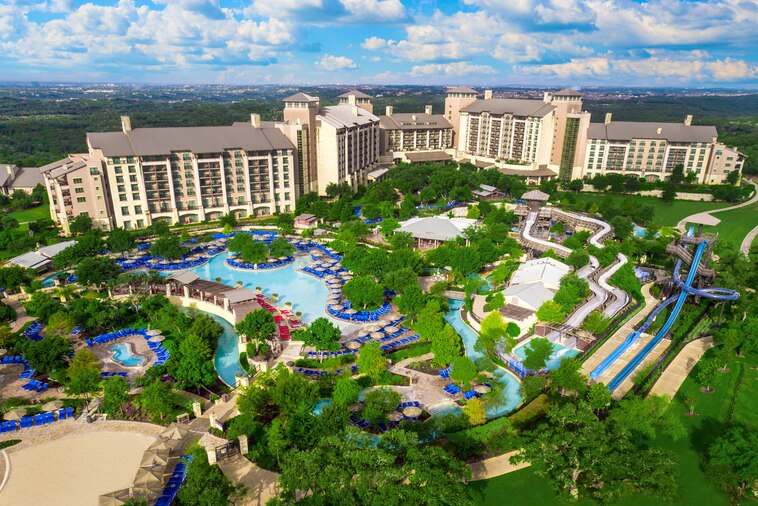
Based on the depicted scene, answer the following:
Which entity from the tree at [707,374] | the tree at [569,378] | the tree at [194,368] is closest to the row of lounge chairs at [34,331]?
the tree at [194,368]

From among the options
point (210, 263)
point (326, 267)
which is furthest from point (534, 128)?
point (210, 263)

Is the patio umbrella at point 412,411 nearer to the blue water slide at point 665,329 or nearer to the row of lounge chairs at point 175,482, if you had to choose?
the row of lounge chairs at point 175,482

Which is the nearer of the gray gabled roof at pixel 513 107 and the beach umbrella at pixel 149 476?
the beach umbrella at pixel 149 476

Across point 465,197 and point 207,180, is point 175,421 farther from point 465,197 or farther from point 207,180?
point 465,197

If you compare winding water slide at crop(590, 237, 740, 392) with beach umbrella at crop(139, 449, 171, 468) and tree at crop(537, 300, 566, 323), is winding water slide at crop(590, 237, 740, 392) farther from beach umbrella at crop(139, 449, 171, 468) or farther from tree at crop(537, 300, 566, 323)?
beach umbrella at crop(139, 449, 171, 468)

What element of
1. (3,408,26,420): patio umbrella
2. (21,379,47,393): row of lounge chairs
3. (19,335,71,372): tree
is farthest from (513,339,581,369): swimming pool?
(21,379,47,393): row of lounge chairs

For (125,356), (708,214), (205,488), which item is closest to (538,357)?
(205,488)
